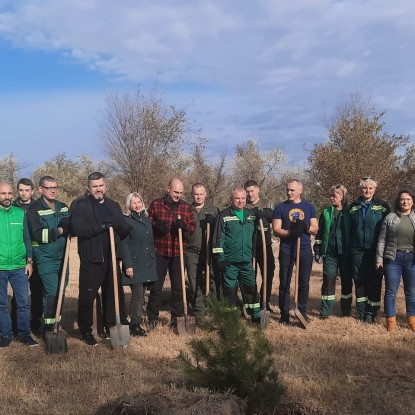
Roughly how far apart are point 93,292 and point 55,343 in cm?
78

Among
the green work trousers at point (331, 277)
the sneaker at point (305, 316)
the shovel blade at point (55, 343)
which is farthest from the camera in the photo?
the green work trousers at point (331, 277)

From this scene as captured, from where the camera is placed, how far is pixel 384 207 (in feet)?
24.0

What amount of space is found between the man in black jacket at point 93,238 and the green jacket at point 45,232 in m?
0.37

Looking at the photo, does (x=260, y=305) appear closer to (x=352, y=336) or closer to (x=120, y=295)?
(x=352, y=336)

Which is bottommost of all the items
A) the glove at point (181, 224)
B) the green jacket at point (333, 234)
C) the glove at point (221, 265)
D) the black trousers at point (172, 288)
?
the black trousers at point (172, 288)

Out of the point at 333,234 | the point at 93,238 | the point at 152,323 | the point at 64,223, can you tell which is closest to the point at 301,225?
the point at 333,234

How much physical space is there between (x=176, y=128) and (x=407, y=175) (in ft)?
42.6

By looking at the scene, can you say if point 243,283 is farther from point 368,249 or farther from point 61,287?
point 61,287

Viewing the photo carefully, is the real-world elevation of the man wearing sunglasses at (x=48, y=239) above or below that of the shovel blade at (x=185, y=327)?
above

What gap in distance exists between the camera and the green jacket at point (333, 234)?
7.60 meters

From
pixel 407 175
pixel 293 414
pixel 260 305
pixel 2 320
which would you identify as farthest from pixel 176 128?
pixel 293 414

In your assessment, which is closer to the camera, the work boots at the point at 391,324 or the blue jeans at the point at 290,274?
the work boots at the point at 391,324

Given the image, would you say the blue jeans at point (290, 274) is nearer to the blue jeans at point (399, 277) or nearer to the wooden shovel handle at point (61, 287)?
the blue jeans at point (399, 277)

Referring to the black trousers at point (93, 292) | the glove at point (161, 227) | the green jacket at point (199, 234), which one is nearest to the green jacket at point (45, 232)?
the black trousers at point (93, 292)
